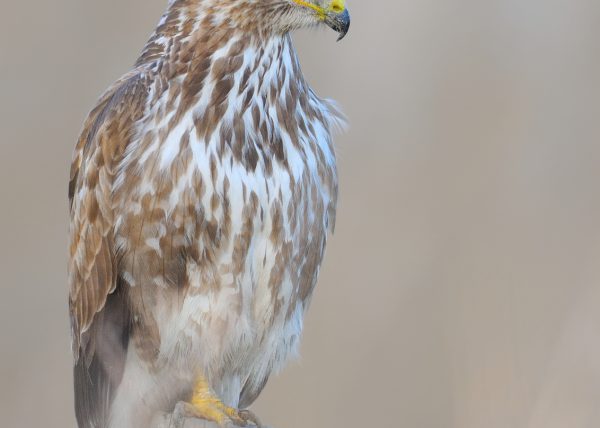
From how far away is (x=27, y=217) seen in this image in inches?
217

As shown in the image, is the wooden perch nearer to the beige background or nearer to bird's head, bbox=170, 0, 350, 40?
bird's head, bbox=170, 0, 350, 40

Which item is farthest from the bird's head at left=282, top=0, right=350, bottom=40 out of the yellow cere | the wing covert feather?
the wing covert feather

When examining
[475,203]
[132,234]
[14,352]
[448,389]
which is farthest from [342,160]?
[132,234]

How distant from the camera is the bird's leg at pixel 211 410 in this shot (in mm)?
3846

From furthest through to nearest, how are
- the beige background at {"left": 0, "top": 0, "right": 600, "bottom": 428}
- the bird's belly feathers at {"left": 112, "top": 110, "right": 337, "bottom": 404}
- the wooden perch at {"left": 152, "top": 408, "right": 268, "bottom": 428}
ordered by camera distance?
the beige background at {"left": 0, "top": 0, "right": 600, "bottom": 428}, the bird's belly feathers at {"left": 112, "top": 110, "right": 337, "bottom": 404}, the wooden perch at {"left": 152, "top": 408, "right": 268, "bottom": 428}

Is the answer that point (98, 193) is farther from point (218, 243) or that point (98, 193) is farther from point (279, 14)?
point (279, 14)

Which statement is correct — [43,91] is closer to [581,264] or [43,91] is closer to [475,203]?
[475,203]

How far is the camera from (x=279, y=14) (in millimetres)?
3832

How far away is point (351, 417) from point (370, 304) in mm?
424

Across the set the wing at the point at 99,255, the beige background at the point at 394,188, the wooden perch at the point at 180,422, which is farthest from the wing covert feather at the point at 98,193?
the beige background at the point at 394,188

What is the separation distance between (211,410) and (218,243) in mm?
464

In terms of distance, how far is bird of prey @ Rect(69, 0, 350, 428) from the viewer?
3789 mm

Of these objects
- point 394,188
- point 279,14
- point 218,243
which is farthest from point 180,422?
point 394,188

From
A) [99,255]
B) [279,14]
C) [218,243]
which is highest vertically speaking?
[279,14]
